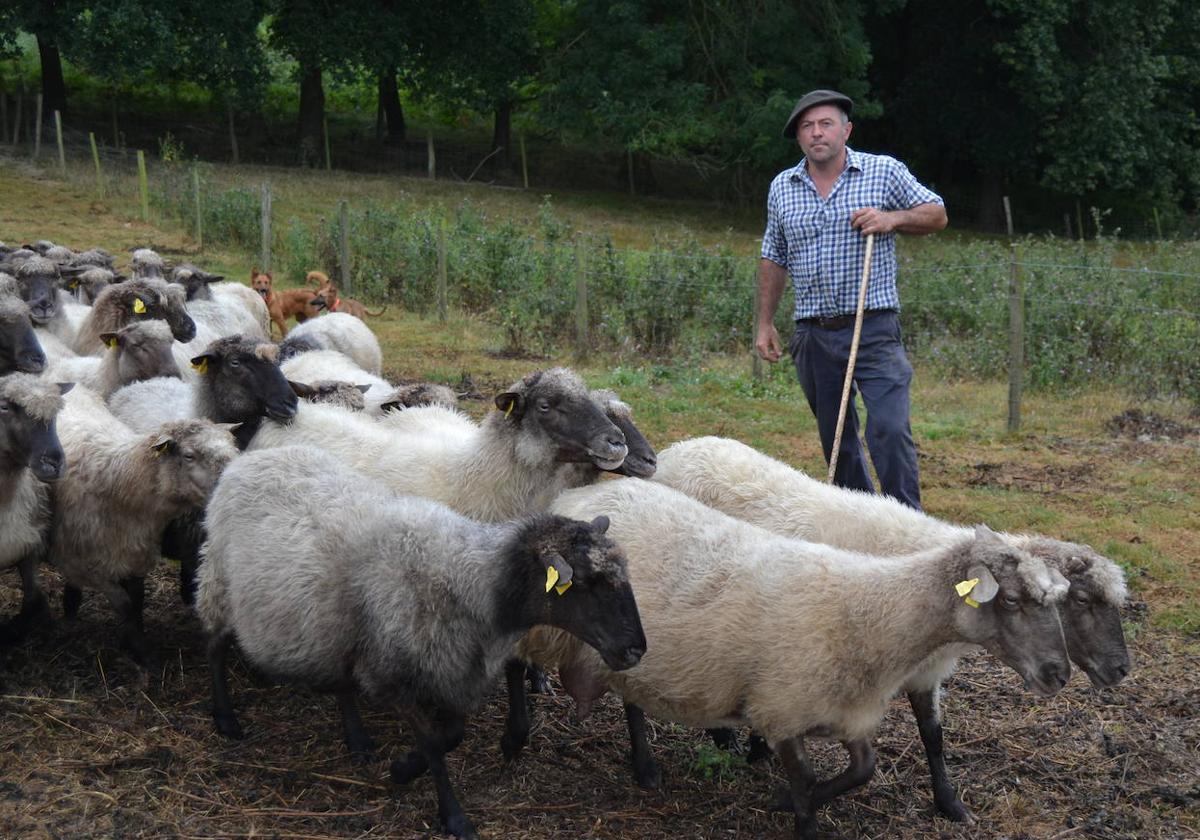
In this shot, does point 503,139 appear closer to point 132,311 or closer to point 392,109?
point 392,109

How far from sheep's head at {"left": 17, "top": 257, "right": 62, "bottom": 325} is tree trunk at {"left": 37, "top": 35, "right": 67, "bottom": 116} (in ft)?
79.6

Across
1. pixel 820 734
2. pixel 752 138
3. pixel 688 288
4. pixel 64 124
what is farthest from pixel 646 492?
pixel 64 124

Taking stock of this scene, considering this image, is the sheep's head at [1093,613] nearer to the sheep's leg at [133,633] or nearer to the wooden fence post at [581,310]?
the sheep's leg at [133,633]

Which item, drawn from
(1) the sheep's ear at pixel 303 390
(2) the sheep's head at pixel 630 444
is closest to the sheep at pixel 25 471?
(1) the sheep's ear at pixel 303 390

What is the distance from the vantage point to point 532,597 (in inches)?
173

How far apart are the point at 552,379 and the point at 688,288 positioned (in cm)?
898

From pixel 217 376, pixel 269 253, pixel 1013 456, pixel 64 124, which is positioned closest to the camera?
pixel 217 376

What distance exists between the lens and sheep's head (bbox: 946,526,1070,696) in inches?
164

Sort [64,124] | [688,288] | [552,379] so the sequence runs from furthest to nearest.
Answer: [64,124], [688,288], [552,379]

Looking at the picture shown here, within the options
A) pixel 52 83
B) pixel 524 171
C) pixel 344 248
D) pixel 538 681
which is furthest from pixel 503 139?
pixel 538 681

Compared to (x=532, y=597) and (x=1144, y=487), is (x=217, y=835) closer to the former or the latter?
(x=532, y=597)

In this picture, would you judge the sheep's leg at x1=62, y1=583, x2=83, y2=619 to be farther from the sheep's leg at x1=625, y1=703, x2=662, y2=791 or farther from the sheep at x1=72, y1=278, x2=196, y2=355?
the sheep's leg at x1=625, y1=703, x2=662, y2=791

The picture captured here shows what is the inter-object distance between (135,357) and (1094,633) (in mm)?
5689

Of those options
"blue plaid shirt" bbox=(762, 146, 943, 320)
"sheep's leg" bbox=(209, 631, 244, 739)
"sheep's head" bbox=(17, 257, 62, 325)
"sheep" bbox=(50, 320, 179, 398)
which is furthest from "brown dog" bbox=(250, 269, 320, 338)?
"sheep's leg" bbox=(209, 631, 244, 739)
